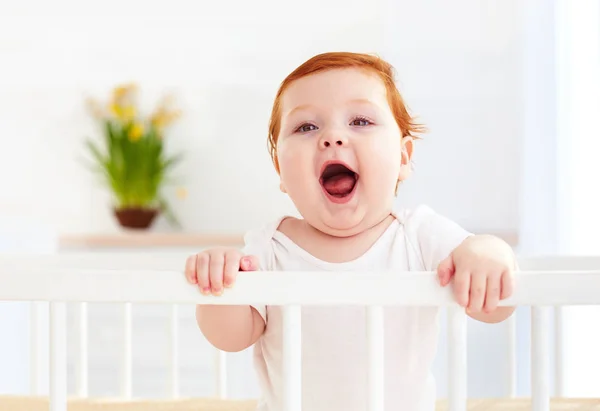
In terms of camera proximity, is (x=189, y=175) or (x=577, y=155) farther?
(x=189, y=175)

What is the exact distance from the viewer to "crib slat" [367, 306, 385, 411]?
745 millimetres

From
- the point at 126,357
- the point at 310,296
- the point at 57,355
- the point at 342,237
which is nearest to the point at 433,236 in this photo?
the point at 342,237

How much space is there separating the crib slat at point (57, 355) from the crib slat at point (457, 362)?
369 millimetres

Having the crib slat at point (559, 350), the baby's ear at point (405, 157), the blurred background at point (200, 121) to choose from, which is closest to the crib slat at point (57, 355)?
the baby's ear at point (405, 157)

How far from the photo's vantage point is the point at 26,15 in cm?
263

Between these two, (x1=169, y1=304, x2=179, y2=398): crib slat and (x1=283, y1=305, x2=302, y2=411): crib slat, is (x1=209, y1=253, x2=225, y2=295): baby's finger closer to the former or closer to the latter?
(x1=283, y1=305, x2=302, y2=411): crib slat

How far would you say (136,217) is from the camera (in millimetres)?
2461

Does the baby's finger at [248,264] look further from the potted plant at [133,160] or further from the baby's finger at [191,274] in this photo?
the potted plant at [133,160]

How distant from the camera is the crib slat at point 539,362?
76cm

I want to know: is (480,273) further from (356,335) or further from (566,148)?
(566,148)

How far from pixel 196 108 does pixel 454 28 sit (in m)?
0.81

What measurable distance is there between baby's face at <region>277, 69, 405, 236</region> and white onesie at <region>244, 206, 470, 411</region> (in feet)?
0.18

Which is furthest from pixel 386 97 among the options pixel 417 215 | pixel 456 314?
pixel 456 314

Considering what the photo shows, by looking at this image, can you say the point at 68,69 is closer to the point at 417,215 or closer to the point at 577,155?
the point at 577,155
